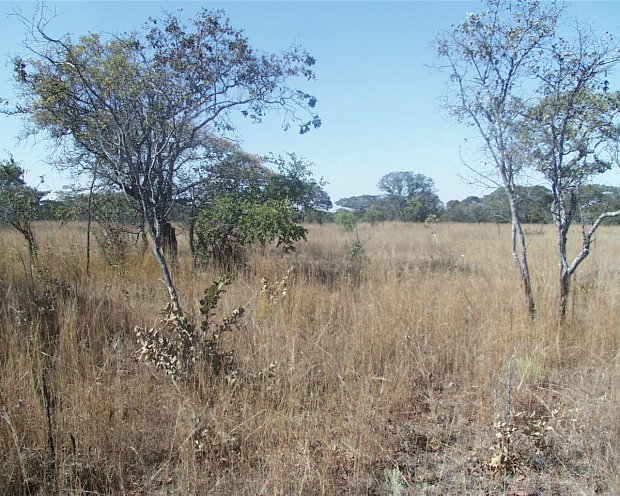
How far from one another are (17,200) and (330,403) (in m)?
5.75

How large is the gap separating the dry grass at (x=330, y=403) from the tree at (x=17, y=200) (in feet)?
6.03

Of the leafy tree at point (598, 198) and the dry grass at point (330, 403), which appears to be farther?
the leafy tree at point (598, 198)

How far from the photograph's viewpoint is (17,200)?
6066 mm

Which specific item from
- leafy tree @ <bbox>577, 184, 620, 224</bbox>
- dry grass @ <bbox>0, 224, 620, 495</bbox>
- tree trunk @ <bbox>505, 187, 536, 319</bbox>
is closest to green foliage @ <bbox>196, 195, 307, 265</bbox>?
dry grass @ <bbox>0, 224, 620, 495</bbox>

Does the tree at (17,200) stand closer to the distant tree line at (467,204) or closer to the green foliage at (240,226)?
the green foliage at (240,226)

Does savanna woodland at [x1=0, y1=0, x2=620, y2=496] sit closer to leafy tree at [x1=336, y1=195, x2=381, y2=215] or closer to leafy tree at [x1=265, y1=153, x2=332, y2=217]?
leafy tree at [x1=265, y1=153, x2=332, y2=217]

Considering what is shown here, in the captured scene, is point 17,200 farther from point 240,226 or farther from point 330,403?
point 330,403

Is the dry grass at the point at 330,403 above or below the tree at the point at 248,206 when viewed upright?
below

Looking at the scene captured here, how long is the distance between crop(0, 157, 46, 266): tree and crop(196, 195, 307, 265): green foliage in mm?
2299

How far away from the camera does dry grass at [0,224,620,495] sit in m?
2.03

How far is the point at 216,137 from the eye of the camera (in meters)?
7.65

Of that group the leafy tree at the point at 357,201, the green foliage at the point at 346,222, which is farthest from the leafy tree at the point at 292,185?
the leafy tree at the point at 357,201

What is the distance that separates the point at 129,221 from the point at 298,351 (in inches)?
203

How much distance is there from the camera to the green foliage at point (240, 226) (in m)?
6.22
